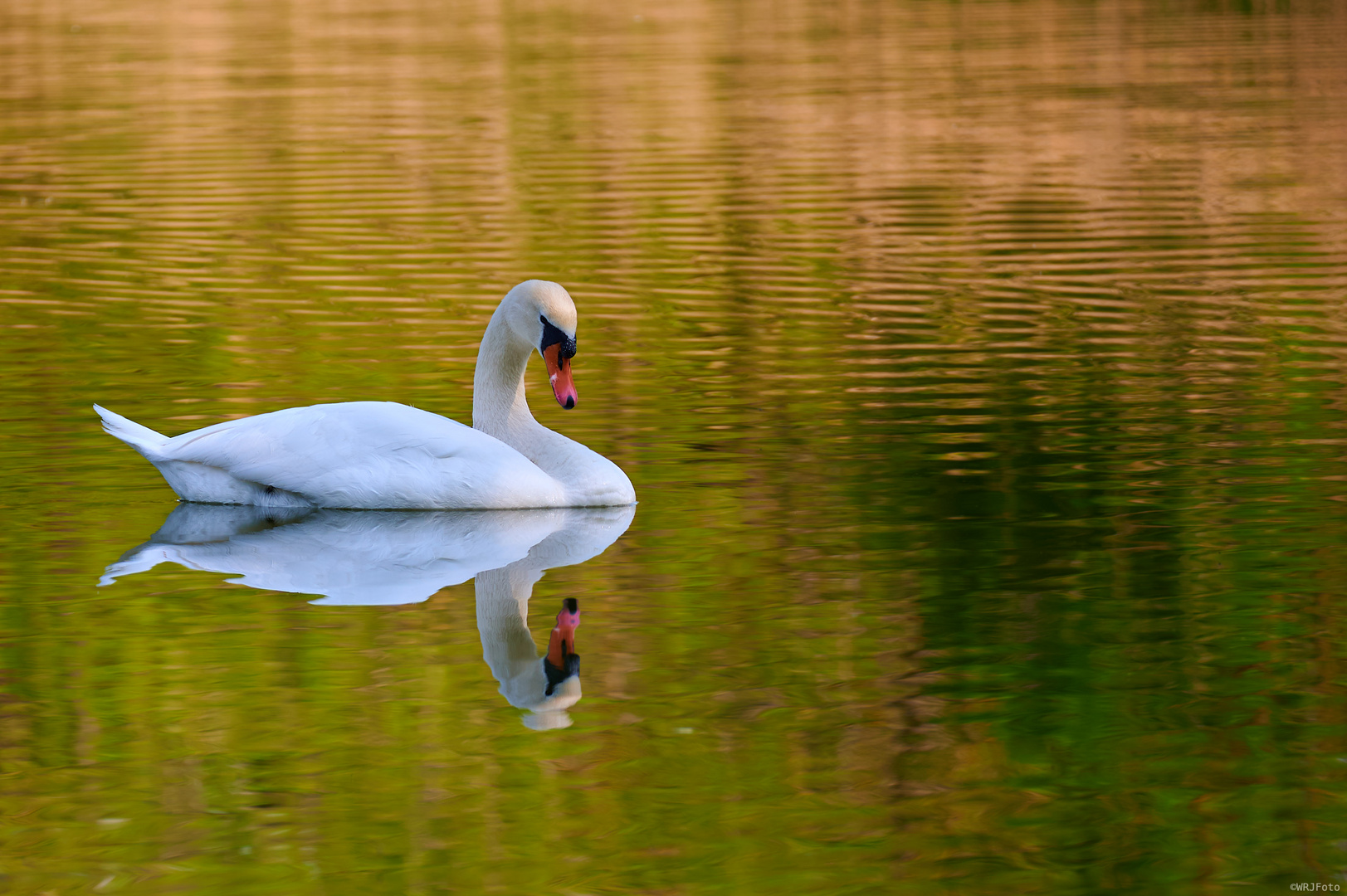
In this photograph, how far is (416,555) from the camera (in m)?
9.59

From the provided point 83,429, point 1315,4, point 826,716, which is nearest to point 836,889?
point 826,716

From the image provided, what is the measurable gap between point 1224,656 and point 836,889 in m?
2.65

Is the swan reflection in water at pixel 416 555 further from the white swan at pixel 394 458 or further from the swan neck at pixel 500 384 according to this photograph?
the swan neck at pixel 500 384

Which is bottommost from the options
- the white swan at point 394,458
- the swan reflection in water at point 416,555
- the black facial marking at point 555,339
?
the swan reflection in water at point 416,555

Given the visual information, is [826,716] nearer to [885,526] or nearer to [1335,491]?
[885,526]

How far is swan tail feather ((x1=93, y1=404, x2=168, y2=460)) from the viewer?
1054 cm

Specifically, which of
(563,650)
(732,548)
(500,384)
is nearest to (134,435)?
(500,384)

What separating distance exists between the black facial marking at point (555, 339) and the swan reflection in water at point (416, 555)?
789 mm

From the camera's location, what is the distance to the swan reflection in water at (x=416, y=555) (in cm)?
805

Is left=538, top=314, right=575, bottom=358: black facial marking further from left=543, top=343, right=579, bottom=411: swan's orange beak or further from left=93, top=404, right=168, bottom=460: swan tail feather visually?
left=93, top=404, right=168, bottom=460: swan tail feather

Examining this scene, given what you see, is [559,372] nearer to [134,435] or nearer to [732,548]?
[732,548]

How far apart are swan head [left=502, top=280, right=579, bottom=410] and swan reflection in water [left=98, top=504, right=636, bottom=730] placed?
697mm

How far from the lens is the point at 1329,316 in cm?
1598

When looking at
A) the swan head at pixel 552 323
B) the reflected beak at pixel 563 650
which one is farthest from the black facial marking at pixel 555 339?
the reflected beak at pixel 563 650
